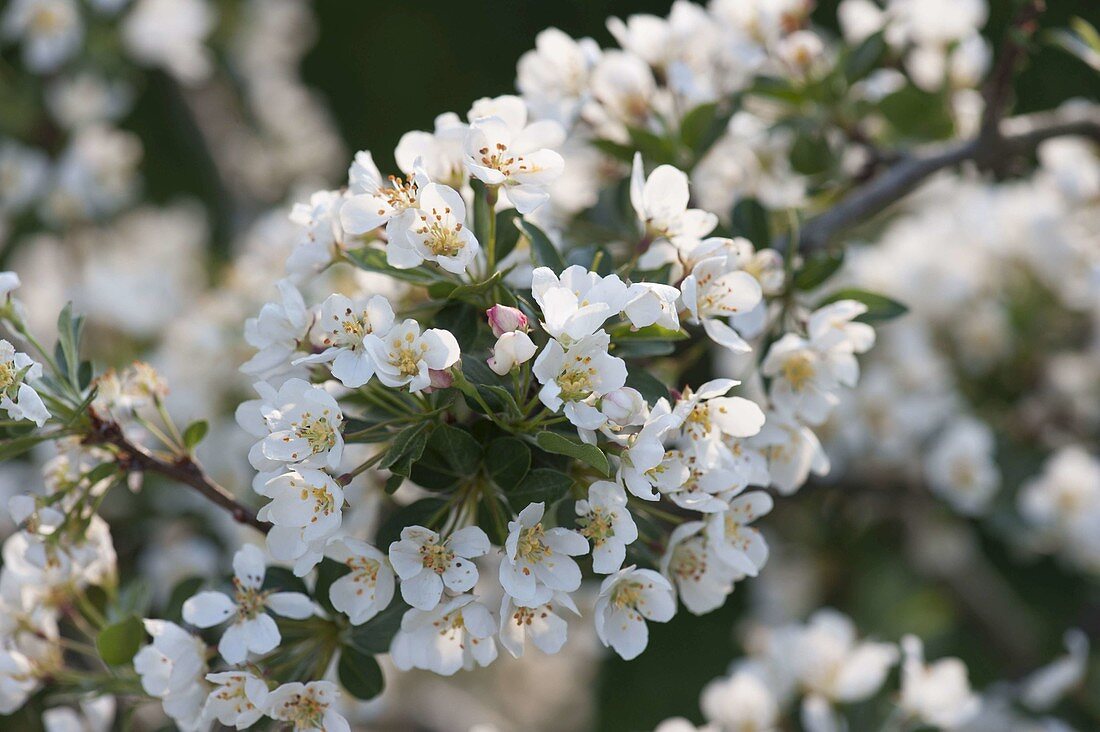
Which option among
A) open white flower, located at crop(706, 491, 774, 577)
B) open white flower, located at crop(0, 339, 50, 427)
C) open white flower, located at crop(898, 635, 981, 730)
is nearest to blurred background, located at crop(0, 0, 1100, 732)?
open white flower, located at crop(898, 635, 981, 730)

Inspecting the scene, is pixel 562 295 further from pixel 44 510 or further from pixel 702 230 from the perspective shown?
pixel 44 510

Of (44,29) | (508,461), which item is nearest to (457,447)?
(508,461)

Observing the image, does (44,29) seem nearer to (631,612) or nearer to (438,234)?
(438,234)

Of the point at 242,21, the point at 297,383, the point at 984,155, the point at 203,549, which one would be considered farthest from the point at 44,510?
the point at 242,21

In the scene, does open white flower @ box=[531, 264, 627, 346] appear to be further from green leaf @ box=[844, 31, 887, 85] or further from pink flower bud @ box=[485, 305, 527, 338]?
green leaf @ box=[844, 31, 887, 85]

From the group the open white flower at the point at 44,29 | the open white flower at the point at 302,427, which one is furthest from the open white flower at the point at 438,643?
the open white flower at the point at 44,29
